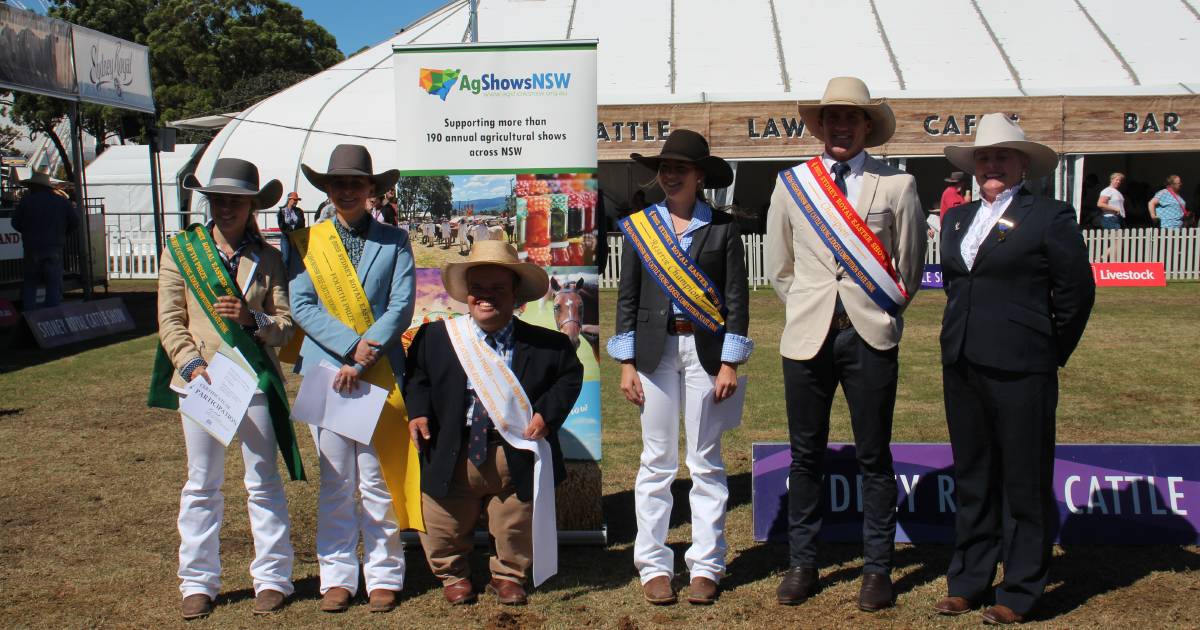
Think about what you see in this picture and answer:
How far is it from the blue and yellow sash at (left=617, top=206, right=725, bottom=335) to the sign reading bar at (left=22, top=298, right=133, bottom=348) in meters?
10.9

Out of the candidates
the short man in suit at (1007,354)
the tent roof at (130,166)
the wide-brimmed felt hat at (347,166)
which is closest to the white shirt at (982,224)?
the short man in suit at (1007,354)

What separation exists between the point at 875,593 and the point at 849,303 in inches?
48.0

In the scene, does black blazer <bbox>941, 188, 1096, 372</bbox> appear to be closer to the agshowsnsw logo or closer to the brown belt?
the brown belt

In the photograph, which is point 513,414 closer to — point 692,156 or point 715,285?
point 715,285

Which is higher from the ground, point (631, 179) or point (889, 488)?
point (631, 179)

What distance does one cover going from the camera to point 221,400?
14.2ft

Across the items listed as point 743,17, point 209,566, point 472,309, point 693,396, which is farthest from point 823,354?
point 743,17

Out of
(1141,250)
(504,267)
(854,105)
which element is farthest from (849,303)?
(1141,250)

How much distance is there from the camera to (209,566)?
179 inches

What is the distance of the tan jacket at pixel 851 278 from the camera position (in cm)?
432

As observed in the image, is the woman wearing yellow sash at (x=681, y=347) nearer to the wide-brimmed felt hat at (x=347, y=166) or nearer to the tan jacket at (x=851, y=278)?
the tan jacket at (x=851, y=278)

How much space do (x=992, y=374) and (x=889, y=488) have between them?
640 millimetres

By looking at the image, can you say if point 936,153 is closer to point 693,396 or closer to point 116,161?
point 693,396

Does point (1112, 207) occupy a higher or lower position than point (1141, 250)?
higher
